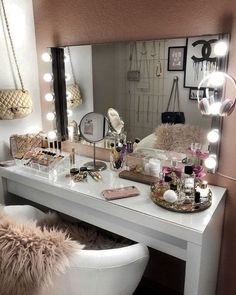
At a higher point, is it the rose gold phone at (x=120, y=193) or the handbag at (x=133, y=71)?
Answer: the handbag at (x=133, y=71)

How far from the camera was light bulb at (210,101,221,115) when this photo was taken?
1.21 m

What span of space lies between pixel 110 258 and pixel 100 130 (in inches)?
30.3

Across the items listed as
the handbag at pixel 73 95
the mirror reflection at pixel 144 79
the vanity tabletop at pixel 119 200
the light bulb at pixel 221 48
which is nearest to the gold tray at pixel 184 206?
the vanity tabletop at pixel 119 200

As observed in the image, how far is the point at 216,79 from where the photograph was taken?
47.8 inches

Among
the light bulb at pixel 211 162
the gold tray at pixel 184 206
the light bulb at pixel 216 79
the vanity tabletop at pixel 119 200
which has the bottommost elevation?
the vanity tabletop at pixel 119 200

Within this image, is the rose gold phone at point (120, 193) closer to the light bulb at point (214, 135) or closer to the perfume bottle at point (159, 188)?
the perfume bottle at point (159, 188)

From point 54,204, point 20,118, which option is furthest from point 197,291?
point 20,118

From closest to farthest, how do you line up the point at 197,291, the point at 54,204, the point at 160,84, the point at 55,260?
1. the point at 55,260
2. the point at 197,291
3. the point at 160,84
4. the point at 54,204

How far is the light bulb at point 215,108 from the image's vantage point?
121cm

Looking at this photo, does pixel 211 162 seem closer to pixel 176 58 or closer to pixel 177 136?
pixel 177 136

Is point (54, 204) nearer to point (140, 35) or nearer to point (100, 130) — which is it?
point (100, 130)

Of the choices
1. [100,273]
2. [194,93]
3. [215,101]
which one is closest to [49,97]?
[194,93]

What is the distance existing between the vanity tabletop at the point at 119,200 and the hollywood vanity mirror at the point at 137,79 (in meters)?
0.31

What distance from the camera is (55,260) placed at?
904 mm
